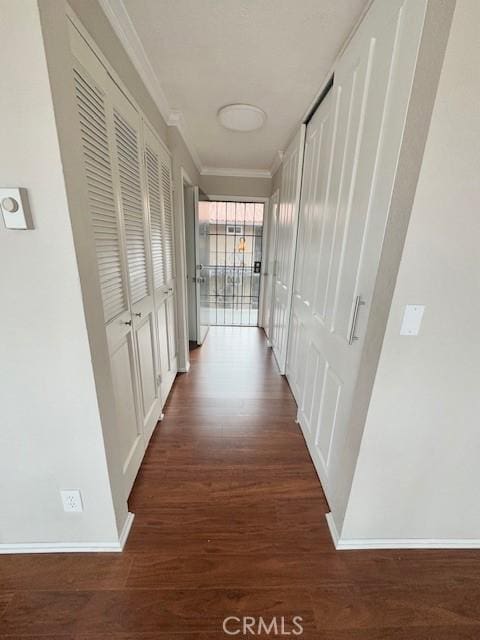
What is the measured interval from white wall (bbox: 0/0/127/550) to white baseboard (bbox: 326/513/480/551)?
3.55 feet

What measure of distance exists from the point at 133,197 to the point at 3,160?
2.48 ft

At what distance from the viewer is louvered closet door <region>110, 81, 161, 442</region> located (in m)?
1.31

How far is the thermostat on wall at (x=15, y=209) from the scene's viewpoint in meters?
0.77

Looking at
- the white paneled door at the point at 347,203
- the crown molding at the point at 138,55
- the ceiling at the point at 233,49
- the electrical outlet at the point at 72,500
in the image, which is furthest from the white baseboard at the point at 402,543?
the crown molding at the point at 138,55

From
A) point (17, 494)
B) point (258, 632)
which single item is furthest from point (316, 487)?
point (17, 494)

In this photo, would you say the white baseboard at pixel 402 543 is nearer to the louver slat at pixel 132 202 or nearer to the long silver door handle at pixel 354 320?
the long silver door handle at pixel 354 320

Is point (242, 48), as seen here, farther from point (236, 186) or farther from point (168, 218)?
point (236, 186)

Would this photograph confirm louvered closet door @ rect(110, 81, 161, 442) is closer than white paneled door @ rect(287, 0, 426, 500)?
No

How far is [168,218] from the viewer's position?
2.26 metres

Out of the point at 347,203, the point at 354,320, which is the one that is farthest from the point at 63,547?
the point at 347,203

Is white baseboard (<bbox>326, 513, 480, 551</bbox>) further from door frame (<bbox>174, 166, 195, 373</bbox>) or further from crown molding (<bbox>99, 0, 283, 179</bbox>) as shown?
crown molding (<bbox>99, 0, 283, 179</bbox>)

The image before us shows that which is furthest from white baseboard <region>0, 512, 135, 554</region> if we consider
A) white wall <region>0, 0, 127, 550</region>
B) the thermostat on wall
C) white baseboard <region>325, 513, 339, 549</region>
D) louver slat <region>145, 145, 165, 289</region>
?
louver slat <region>145, 145, 165, 289</region>

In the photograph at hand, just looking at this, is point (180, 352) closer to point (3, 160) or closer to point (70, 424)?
point (70, 424)

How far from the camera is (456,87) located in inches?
28.8
